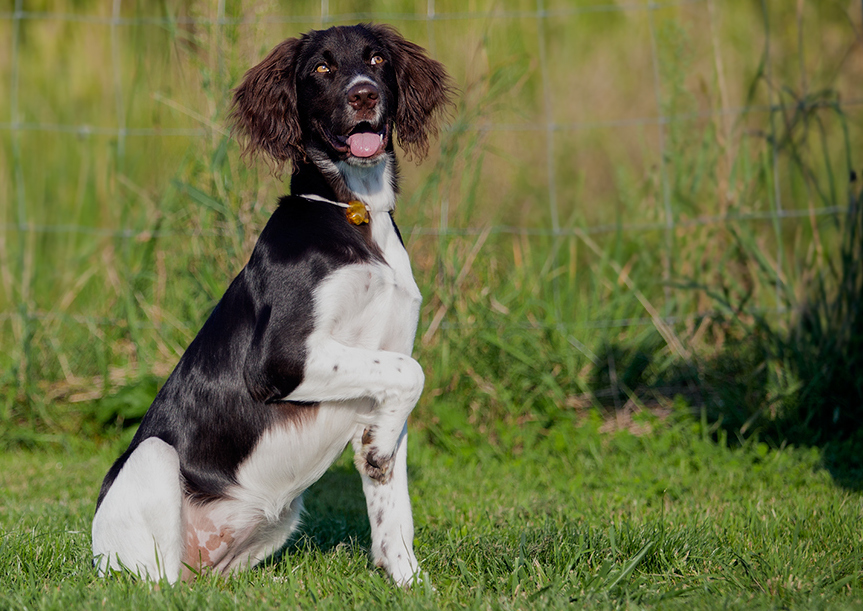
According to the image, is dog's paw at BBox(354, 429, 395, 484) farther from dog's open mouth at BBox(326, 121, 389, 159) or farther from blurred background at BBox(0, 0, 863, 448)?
blurred background at BBox(0, 0, 863, 448)

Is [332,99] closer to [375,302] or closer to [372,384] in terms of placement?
[375,302]

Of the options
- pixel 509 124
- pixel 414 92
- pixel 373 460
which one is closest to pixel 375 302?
pixel 373 460

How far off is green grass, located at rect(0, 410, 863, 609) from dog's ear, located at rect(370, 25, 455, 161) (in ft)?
4.67

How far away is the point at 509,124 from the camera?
525 cm

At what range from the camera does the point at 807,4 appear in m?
5.78

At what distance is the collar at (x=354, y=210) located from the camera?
8.96ft

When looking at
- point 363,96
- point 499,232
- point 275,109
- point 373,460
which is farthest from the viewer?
point 499,232

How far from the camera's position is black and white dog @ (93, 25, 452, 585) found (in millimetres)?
2525

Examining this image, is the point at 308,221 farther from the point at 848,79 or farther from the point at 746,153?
the point at 848,79

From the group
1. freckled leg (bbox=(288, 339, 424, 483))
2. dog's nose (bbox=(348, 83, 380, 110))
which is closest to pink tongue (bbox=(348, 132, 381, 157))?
dog's nose (bbox=(348, 83, 380, 110))

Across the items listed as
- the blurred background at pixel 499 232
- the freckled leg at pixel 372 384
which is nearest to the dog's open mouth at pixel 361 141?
the freckled leg at pixel 372 384

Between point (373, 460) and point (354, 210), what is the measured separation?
0.79 meters

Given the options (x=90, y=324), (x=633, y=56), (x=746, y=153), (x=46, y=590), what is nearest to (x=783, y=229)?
(x=746, y=153)

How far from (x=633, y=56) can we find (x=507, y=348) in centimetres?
293
